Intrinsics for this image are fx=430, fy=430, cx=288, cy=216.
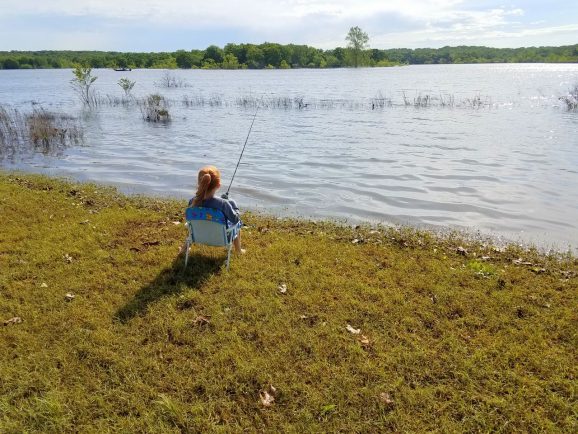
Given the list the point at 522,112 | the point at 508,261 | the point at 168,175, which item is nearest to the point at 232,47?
the point at 522,112

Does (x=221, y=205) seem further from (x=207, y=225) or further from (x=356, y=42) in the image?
(x=356, y=42)

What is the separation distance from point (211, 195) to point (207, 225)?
49cm

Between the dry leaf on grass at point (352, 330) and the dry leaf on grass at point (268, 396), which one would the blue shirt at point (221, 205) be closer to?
the dry leaf on grass at point (352, 330)

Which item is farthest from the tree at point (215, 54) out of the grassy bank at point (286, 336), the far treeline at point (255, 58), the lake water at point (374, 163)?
the grassy bank at point (286, 336)

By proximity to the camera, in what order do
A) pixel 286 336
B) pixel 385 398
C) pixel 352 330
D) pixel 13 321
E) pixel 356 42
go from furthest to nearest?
pixel 356 42
pixel 13 321
pixel 352 330
pixel 286 336
pixel 385 398

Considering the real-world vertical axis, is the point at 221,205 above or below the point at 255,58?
below

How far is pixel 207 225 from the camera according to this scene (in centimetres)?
702

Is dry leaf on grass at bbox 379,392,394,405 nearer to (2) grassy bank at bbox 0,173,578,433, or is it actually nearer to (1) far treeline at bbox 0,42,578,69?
(2) grassy bank at bbox 0,173,578,433

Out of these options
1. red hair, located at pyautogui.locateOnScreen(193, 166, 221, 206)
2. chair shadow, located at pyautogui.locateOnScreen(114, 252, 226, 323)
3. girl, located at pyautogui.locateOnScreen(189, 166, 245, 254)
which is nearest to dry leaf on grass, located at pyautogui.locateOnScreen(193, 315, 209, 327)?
chair shadow, located at pyautogui.locateOnScreen(114, 252, 226, 323)

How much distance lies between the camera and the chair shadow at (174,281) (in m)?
6.22

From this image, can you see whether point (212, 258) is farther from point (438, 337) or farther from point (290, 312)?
point (438, 337)

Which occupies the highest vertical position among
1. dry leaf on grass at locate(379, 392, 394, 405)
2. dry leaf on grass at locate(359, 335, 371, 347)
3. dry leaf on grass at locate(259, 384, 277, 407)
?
dry leaf on grass at locate(359, 335, 371, 347)

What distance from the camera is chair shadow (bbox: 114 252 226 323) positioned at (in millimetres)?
6219

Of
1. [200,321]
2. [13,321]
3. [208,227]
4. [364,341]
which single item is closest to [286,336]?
[364,341]
